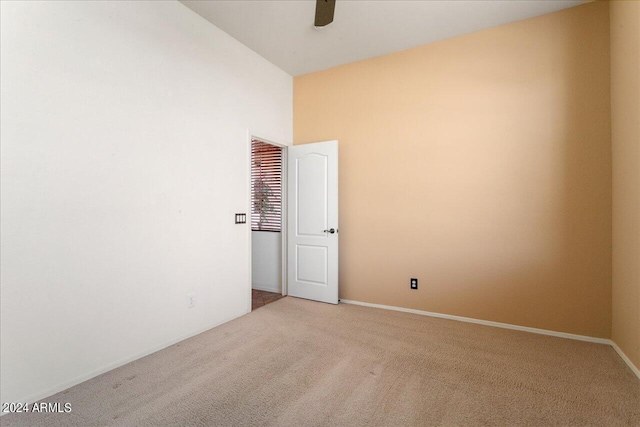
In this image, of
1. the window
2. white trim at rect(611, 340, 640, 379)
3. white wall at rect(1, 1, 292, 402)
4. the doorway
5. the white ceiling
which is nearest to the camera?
white wall at rect(1, 1, 292, 402)

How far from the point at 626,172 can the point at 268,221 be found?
3.99 m

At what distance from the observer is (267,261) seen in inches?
185

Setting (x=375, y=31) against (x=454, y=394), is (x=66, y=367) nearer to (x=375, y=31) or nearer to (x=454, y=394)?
(x=454, y=394)

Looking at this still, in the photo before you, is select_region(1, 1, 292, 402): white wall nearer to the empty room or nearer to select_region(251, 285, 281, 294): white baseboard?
the empty room

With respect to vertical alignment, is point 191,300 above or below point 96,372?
above

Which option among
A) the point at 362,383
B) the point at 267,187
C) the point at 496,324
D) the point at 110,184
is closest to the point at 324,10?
the point at 110,184

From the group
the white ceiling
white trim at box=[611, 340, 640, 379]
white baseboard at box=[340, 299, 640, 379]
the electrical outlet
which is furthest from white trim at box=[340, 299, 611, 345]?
the white ceiling

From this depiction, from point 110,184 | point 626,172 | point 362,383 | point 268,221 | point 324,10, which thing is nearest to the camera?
point 324,10

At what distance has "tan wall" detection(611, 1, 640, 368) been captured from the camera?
7.41 feet

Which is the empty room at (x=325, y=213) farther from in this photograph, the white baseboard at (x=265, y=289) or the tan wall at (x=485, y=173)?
the white baseboard at (x=265, y=289)

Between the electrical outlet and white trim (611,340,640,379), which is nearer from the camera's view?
white trim (611,340,640,379)

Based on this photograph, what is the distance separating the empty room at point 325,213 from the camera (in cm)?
193

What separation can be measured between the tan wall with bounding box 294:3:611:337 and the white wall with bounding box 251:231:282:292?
1.02 m

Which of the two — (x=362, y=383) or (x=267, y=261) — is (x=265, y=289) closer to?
(x=267, y=261)
